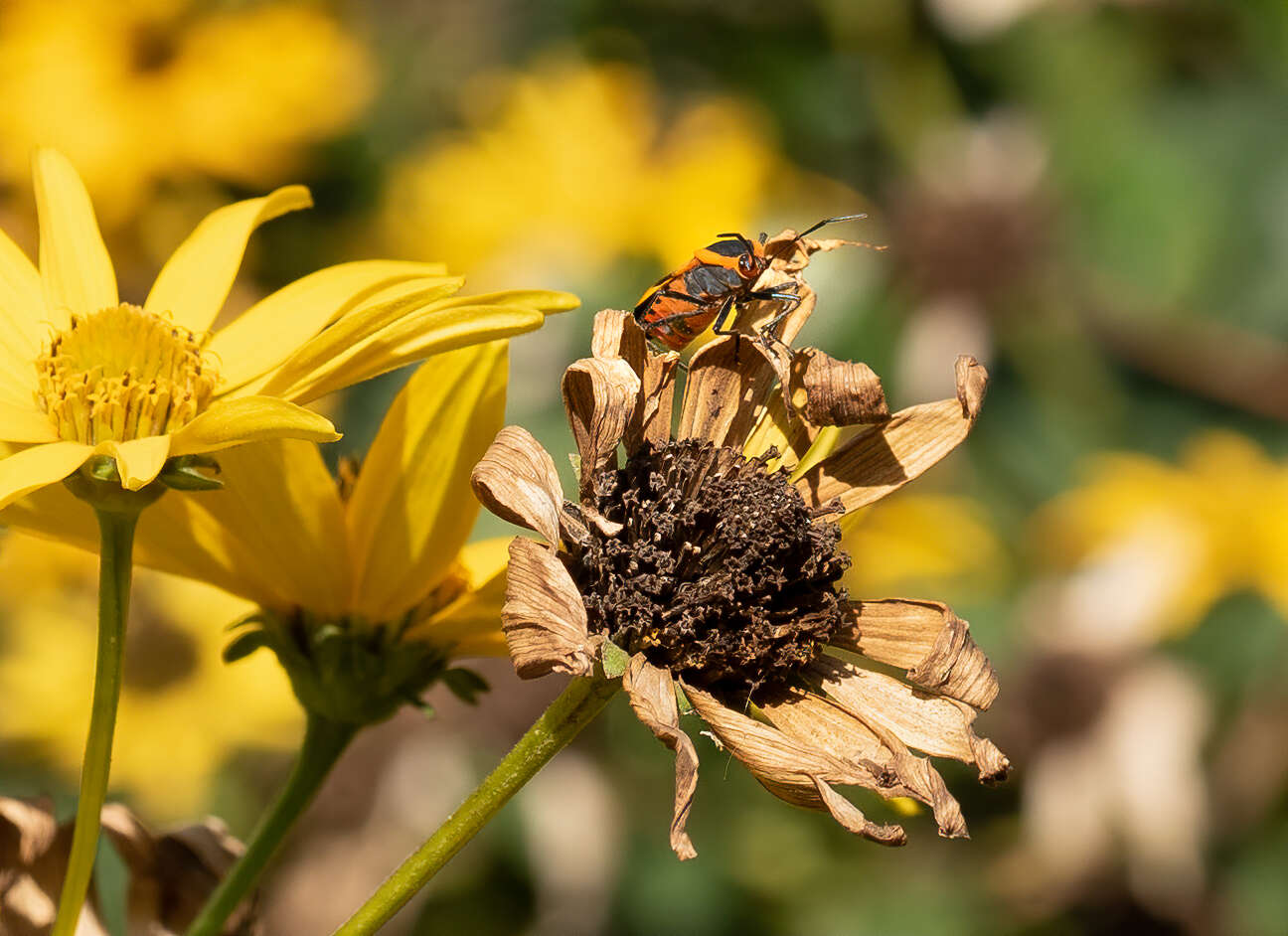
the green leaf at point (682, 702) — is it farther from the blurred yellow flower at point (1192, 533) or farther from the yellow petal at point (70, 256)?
the blurred yellow flower at point (1192, 533)

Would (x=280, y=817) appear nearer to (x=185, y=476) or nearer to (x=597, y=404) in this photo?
(x=185, y=476)

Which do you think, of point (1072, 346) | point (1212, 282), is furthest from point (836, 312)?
point (1212, 282)

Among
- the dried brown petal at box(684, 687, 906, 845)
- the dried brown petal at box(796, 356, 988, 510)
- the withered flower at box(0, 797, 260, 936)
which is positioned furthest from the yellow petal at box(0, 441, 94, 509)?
the dried brown petal at box(796, 356, 988, 510)

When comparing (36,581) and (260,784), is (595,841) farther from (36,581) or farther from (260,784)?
(36,581)

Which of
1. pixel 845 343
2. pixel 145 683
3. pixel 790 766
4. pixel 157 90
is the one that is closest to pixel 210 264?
pixel 790 766

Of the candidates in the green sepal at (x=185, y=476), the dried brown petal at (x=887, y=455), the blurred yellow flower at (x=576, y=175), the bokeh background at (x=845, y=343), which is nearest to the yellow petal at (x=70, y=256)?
the green sepal at (x=185, y=476)

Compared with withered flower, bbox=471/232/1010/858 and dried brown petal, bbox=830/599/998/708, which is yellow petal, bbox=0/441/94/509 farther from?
dried brown petal, bbox=830/599/998/708
